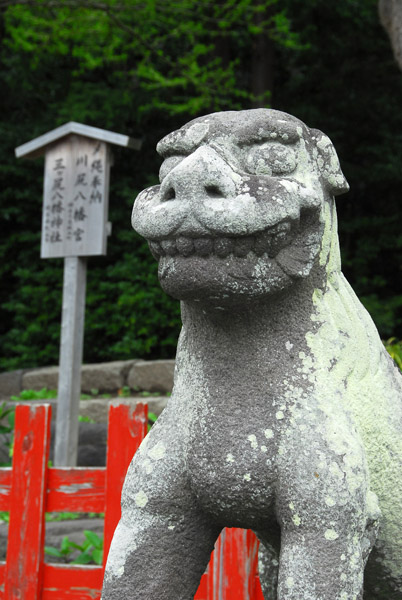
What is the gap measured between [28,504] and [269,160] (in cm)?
142

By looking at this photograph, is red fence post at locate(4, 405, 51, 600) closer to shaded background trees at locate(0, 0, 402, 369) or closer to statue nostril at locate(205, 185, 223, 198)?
statue nostril at locate(205, 185, 223, 198)

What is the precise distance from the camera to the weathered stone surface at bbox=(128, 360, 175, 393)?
670cm

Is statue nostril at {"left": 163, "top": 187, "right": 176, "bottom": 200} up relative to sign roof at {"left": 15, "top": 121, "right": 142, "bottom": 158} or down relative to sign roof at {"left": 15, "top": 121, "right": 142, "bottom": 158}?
down

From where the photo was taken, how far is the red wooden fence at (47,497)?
2039 mm

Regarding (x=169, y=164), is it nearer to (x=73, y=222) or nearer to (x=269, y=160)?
(x=269, y=160)

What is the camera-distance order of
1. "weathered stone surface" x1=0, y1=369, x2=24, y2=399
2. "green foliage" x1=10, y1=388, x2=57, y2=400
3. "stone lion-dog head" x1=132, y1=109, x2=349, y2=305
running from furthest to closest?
"weathered stone surface" x1=0, y1=369, x2=24, y2=399 → "green foliage" x1=10, y1=388, x2=57, y2=400 → "stone lion-dog head" x1=132, y1=109, x2=349, y2=305

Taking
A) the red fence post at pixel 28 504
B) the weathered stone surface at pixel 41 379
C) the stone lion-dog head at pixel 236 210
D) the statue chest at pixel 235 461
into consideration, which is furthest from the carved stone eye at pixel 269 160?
the weathered stone surface at pixel 41 379

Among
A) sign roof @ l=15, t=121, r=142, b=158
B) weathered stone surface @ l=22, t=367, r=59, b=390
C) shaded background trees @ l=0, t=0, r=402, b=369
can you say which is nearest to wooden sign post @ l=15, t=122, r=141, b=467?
sign roof @ l=15, t=121, r=142, b=158

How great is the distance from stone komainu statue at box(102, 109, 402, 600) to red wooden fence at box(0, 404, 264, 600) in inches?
26.3

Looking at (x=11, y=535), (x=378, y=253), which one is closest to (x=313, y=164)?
(x=11, y=535)

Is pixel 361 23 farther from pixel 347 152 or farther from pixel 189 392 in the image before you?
pixel 189 392

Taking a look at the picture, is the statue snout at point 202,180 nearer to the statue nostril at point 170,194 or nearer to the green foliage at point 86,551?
the statue nostril at point 170,194

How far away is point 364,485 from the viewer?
1217 mm

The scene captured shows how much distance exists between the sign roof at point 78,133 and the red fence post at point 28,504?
2.50 m
